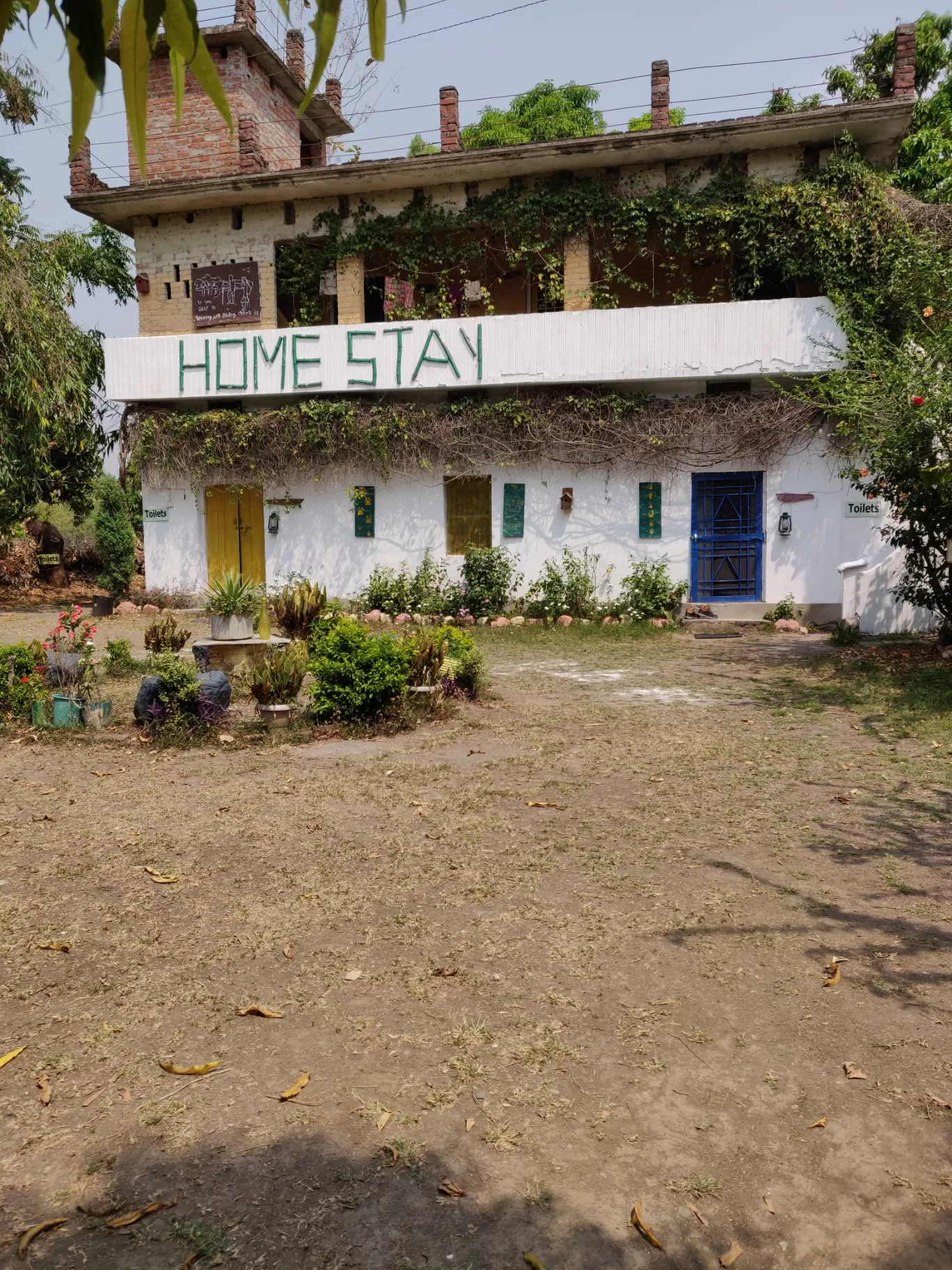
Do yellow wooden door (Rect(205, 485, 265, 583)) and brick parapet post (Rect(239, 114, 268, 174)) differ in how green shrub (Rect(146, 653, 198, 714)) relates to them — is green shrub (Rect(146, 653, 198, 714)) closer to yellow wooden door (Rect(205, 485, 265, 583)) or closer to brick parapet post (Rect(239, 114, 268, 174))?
yellow wooden door (Rect(205, 485, 265, 583))

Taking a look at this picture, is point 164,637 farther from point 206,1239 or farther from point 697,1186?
point 697,1186

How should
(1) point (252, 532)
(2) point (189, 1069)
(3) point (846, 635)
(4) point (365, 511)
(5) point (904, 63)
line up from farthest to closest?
(1) point (252, 532), (4) point (365, 511), (5) point (904, 63), (3) point (846, 635), (2) point (189, 1069)

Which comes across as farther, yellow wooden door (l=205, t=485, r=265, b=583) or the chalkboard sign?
yellow wooden door (l=205, t=485, r=265, b=583)

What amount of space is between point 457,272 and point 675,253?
4.03m

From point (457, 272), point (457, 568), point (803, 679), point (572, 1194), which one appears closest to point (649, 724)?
point (803, 679)

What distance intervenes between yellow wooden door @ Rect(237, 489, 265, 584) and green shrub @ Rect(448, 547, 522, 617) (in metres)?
4.02

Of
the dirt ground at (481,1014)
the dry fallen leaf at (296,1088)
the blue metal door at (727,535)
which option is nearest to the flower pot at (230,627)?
the dirt ground at (481,1014)

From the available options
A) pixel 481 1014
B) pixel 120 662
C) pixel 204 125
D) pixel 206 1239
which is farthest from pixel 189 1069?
pixel 204 125

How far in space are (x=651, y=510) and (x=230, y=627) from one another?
27.8 feet

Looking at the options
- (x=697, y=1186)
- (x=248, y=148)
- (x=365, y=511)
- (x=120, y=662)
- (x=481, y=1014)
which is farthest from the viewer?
(x=248, y=148)

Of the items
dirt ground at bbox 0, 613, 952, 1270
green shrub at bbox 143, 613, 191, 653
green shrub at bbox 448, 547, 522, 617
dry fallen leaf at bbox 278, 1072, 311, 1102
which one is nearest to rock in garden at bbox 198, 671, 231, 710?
dirt ground at bbox 0, 613, 952, 1270

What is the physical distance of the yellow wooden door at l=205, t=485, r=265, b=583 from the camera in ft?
59.1

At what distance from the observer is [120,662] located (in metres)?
10.6

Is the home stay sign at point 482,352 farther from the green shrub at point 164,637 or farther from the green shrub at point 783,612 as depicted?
the green shrub at point 164,637
